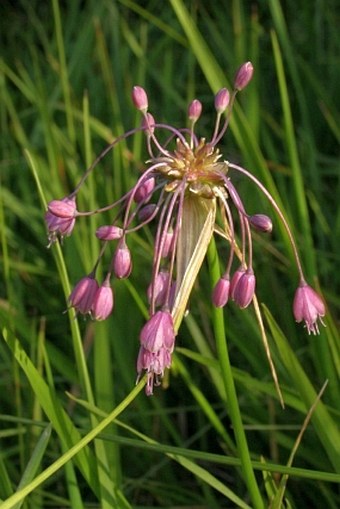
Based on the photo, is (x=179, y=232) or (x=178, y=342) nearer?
(x=179, y=232)

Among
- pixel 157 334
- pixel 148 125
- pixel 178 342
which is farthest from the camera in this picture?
pixel 178 342

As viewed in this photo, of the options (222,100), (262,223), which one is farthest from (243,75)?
(262,223)

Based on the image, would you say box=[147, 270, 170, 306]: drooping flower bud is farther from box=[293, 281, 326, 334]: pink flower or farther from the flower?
box=[293, 281, 326, 334]: pink flower

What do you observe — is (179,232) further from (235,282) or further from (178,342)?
(178,342)

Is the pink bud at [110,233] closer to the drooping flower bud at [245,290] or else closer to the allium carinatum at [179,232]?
the allium carinatum at [179,232]

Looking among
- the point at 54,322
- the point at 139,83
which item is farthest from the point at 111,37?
the point at 54,322

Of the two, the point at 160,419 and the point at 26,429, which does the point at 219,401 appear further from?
the point at 26,429

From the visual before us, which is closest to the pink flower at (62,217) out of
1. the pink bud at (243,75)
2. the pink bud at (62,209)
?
the pink bud at (62,209)
